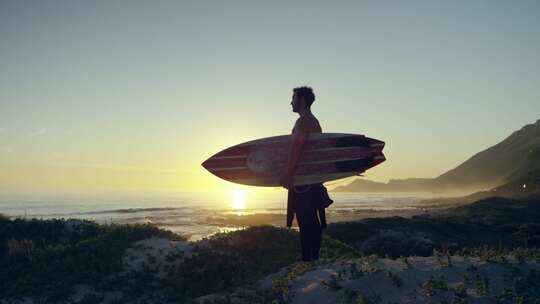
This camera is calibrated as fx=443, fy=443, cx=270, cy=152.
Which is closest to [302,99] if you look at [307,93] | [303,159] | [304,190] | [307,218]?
[307,93]

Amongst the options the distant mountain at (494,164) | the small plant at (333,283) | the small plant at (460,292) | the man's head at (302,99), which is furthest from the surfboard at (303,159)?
the distant mountain at (494,164)

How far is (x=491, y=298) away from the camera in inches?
282

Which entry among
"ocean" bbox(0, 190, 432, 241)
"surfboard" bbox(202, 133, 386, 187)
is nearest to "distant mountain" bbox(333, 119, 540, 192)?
"ocean" bbox(0, 190, 432, 241)

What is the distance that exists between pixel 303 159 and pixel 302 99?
60.1 inches

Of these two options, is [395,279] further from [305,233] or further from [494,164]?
[494,164]

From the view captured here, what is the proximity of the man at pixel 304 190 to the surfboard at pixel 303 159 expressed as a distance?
15 centimetres

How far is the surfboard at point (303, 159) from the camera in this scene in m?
11.2

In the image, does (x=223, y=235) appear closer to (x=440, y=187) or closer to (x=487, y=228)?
(x=487, y=228)

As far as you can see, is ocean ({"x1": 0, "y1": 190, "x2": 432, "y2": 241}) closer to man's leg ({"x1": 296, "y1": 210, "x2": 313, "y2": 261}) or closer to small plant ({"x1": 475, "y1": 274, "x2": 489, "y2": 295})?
man's leg ({"x1": 296, "y1": 210, "x2": 313, "y2": 261})

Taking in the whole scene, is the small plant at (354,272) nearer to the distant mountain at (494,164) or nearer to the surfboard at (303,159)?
the surfboard at (303,159)

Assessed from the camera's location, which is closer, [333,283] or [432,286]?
[432,286]

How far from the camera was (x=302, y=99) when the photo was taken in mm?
11250

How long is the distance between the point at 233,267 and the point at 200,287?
1.57 meters

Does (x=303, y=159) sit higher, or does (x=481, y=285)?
(x=303, y=159)
